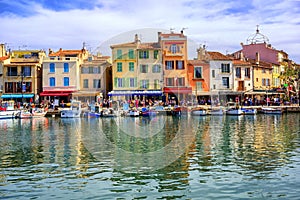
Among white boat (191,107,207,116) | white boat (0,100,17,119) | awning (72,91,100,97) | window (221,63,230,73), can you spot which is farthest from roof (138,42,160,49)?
white boat (0,100,17,119)

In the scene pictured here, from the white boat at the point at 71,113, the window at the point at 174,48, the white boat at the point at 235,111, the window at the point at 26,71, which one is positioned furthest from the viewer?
the window at the point at 174,48

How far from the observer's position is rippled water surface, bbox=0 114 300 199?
13.5 meters

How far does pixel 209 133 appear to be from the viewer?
30391 millimetres

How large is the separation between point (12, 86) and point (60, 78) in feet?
23.5

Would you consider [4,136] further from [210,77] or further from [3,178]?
[210,77]

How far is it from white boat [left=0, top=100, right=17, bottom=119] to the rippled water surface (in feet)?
83.9

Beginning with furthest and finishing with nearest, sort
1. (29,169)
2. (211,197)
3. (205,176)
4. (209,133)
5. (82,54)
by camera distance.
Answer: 1. (82,54)
2. (209,133)
3. (29,169)
4. (205,176)
5. (211,197)

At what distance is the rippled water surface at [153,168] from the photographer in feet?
44.3

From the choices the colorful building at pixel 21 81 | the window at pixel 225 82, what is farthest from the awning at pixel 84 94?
the window at pixel 225 82

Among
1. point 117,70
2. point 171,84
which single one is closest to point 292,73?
point 171,84

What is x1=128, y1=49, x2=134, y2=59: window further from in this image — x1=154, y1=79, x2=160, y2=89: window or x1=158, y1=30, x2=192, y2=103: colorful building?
x1=154, y1=79, x2=160, y2=89: window

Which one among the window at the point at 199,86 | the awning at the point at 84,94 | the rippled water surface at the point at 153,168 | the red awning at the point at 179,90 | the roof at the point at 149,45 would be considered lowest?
the rippled water surface at the point at 153,168

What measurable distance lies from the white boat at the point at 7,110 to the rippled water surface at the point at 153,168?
25.6m

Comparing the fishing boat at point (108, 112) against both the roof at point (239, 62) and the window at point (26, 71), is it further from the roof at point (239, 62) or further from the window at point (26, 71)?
the roof at point (239, 62)
